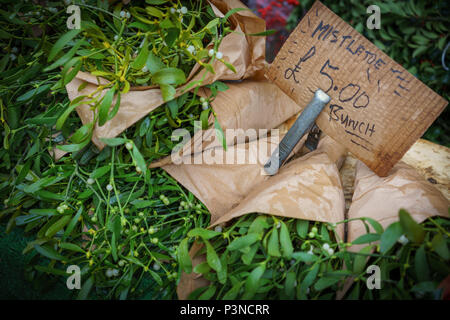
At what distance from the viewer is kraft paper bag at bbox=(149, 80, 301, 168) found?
2.24 feet

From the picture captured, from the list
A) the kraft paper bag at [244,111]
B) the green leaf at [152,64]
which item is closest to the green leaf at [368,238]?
the kraft paper bag at [244,111]

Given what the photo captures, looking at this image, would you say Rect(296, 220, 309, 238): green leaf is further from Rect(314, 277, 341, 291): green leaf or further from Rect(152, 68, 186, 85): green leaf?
Rect(152, 68, 186, 85): green leaf

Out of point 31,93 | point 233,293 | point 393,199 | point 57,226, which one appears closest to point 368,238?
point 393,199

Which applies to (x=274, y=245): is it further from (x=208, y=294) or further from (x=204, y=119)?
(x=204, y=119)

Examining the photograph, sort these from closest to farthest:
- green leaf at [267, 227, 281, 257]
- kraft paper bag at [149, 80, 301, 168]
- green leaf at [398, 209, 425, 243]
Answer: green leaf at [398, 209, 425, 243], green leaf at [267, 227, 281, 257], kraft paper bag at [149, 80, 301, 168]

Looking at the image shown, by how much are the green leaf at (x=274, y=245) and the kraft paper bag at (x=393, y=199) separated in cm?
16

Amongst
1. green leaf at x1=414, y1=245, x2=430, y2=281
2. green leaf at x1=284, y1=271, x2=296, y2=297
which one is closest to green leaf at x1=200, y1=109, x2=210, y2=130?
green leaf at x1=284, y1=271, x2=296, y2=297

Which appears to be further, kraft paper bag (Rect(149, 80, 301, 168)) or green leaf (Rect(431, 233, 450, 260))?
kraft paper bag (Rect(149, 80, 301, 168))

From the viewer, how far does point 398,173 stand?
0.68 m

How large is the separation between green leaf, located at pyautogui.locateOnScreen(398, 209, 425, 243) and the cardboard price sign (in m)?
0.23

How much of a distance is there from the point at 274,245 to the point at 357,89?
1.25ft

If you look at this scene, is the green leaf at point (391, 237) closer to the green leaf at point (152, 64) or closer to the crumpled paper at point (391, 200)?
the crumpled paper at point (391, 200)

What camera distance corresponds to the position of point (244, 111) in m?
0.75
